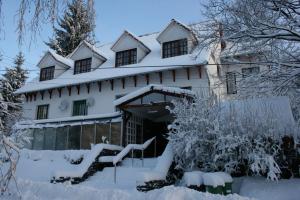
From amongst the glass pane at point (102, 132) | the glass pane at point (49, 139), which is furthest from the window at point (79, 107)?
the glass pane at point (102, 132)

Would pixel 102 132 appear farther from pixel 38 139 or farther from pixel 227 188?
pixel 227 188

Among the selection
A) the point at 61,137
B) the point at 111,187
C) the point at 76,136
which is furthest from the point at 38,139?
the point at 111,187

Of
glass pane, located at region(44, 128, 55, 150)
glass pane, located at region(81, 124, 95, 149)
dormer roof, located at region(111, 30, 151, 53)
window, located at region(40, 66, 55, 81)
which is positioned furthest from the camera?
window, located at region(40, 66, 55, 81)

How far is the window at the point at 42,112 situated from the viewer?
25.2 meters

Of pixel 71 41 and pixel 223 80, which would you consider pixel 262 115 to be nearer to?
pixel 223 80

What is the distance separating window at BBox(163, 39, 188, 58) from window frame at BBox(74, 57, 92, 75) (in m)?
6.65

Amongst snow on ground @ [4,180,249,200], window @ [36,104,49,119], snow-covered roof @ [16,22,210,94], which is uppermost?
snow-covered roof @ [16,22,210,94]

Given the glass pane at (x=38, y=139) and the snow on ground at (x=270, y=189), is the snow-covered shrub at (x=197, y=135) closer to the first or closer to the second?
the snow on ground at (x=270, y=189)

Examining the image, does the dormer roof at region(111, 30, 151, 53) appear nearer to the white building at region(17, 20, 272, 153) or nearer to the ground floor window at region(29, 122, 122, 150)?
the white building at region(17, 20, 272, 153)

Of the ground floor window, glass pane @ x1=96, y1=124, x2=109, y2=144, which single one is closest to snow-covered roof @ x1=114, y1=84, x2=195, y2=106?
the ground floor window

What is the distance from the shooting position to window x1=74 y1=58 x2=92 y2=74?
25156 millimetres

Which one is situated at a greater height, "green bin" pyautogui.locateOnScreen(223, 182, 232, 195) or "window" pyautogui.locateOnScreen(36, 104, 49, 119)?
"window" pyautogui.locateOnScreen(36, 104, 49, 119)

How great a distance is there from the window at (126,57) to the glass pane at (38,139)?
7.34 meters

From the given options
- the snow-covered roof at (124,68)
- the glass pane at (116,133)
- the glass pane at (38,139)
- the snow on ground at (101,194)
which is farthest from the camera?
the glass pane at (38,139)
